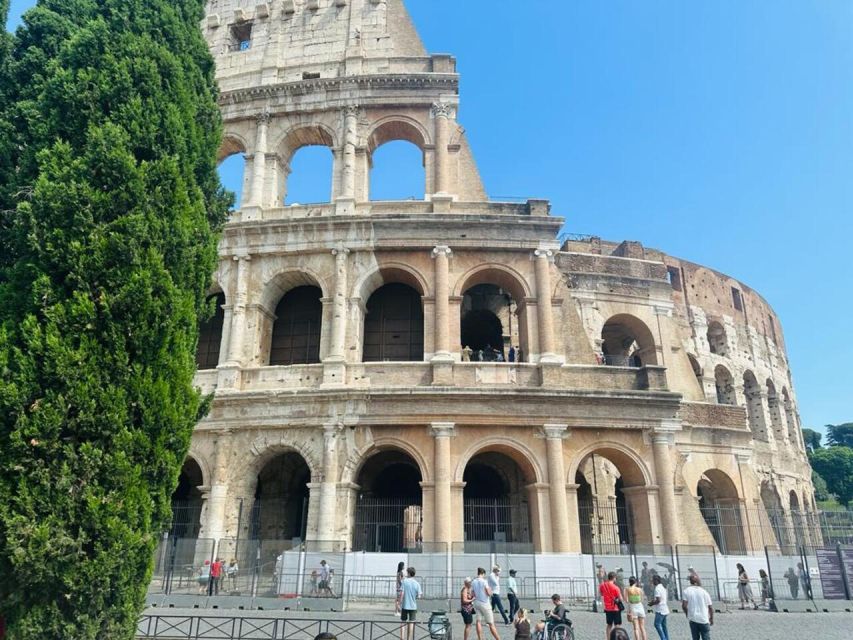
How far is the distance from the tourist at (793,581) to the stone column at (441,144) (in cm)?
1181

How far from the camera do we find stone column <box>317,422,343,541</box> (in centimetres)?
1277

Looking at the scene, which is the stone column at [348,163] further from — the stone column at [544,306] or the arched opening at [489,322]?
the stone column at [544,306]

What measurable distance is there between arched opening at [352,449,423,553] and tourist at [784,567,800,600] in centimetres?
798

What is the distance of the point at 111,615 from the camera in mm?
5930

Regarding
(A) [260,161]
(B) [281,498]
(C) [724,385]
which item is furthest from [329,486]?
(C) [724,385]

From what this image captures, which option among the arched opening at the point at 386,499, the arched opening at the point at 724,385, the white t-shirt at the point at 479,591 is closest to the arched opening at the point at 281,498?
the arched opening at the point at 386,499

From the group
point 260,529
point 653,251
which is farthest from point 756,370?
point 260,529

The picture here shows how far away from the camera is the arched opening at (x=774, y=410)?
24.4 metres

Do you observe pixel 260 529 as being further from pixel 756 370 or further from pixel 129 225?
pixel 756 370

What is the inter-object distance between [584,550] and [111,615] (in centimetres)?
1233

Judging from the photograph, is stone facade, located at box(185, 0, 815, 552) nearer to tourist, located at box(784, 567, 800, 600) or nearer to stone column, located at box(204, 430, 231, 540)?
stone column, located at box(204, 430, 231, 540)

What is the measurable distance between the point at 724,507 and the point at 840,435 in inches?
1960

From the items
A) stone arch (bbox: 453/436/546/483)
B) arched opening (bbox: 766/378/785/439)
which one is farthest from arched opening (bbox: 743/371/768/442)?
stone arch (bbox: 453/436/546/483)

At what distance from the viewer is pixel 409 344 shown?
15.8 metres
